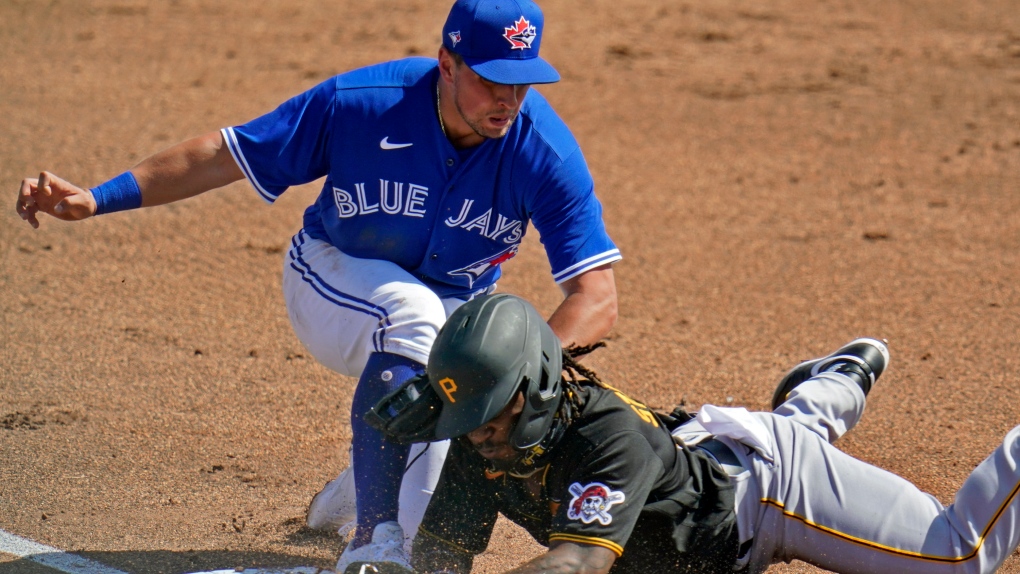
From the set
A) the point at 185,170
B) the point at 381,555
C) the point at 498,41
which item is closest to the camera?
the point at 381,555

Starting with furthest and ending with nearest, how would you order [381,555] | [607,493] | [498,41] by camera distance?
[498,41], [381,555], [607,493]

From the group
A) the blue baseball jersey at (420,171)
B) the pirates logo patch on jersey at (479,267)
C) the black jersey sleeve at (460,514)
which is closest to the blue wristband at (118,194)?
the blue baseball jersey at (420,171)

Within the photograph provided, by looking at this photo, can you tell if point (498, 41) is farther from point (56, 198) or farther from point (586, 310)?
point (56, 198)

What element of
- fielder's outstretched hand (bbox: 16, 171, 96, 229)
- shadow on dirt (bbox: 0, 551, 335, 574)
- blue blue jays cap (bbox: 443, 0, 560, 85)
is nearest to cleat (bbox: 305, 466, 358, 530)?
shadow on dirt (bbox: 0, 551, 335, 574)

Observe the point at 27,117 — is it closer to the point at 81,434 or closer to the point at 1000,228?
the point at 81,434

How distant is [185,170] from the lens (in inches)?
133

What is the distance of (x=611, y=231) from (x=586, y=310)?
9.93 ft

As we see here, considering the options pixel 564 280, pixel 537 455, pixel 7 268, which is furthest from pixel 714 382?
pixel 7 268

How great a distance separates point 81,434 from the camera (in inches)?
161

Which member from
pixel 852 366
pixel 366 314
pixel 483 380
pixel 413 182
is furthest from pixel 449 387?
pixel 852 366

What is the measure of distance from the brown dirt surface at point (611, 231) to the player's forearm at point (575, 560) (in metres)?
0.87

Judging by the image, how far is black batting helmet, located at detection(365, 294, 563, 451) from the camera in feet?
7.97

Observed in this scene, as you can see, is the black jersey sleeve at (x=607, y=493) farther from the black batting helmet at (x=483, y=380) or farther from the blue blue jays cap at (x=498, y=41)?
the blue blue jays cap at (x=498, y=41)

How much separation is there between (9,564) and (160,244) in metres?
3.01
